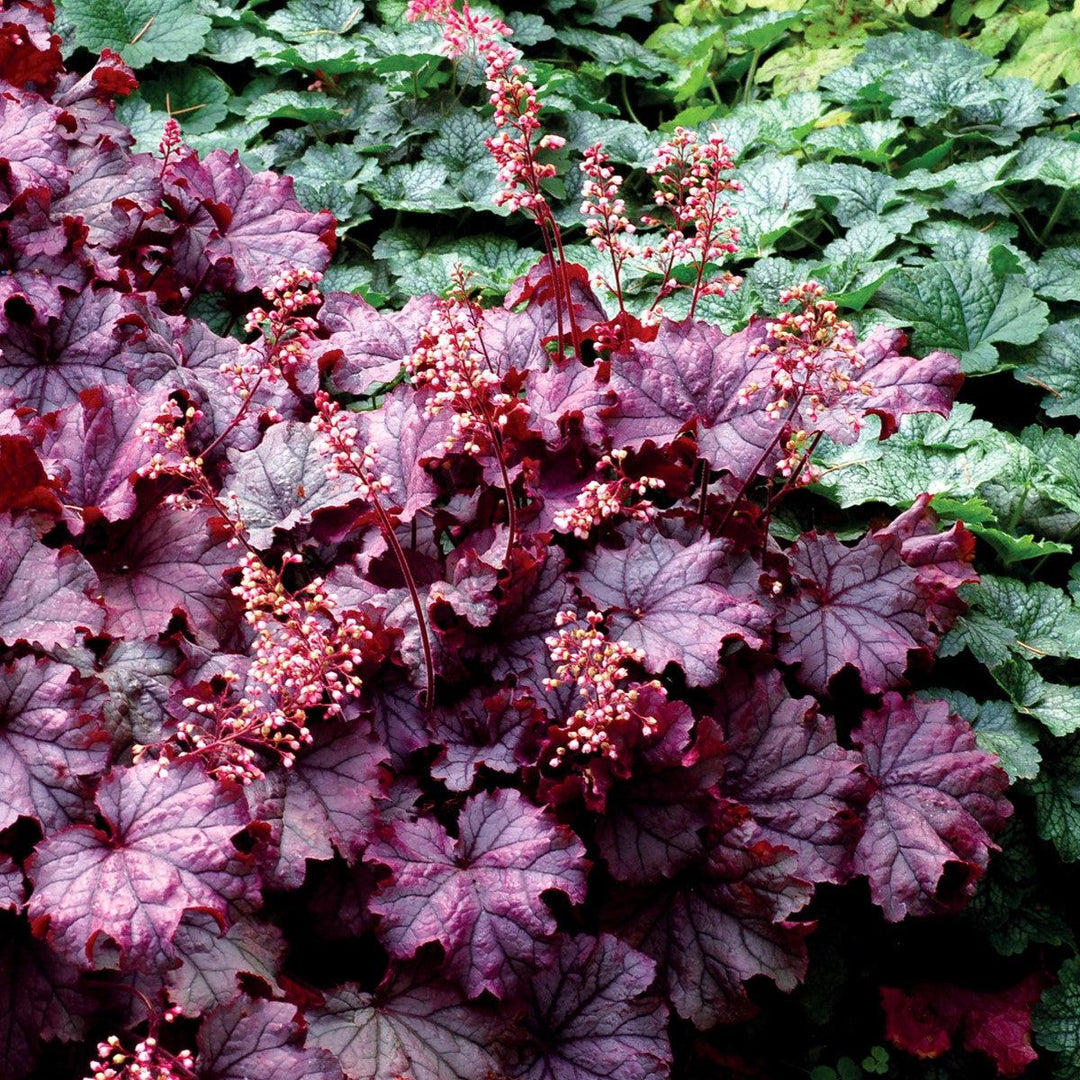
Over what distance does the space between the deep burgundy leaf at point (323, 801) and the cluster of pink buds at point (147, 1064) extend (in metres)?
0.28

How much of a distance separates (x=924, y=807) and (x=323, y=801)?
1061 millimetres

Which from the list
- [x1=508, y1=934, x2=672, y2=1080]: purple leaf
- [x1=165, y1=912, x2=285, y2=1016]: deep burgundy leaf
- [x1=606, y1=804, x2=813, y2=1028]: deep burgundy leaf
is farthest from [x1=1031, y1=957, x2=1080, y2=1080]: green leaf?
[x1=165, y1=912, x2=285, y2=1016]: deep burgundy leaf

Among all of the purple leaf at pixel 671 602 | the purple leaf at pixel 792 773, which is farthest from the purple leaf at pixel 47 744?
the purple leaf at pixel 792 773

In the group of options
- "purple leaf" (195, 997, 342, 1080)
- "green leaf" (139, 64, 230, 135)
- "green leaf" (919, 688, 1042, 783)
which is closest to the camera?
"purple leaf" (195, 997, 342, 1080)

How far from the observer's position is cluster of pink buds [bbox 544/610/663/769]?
1.77m

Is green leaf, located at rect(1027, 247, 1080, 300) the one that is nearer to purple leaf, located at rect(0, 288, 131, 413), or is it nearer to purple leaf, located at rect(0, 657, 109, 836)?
purple leaf, located at rect(0, 288, 131, 413)

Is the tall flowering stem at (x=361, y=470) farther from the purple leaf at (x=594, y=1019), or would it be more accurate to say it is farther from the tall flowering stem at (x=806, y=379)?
the tall flowering stem at (x=806, y=379)

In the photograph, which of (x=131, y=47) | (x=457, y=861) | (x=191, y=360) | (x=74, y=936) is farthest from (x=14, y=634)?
→ (x=131, y=47)

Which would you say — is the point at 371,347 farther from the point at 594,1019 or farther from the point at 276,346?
the point at 594,1019

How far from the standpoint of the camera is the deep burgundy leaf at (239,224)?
9.02 feet

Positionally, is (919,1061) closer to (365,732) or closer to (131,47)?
(365,732)

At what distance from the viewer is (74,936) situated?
1.48 m

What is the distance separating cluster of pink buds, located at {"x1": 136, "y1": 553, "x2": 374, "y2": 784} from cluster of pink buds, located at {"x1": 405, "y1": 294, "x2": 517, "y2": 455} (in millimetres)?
360

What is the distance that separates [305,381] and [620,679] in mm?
984
